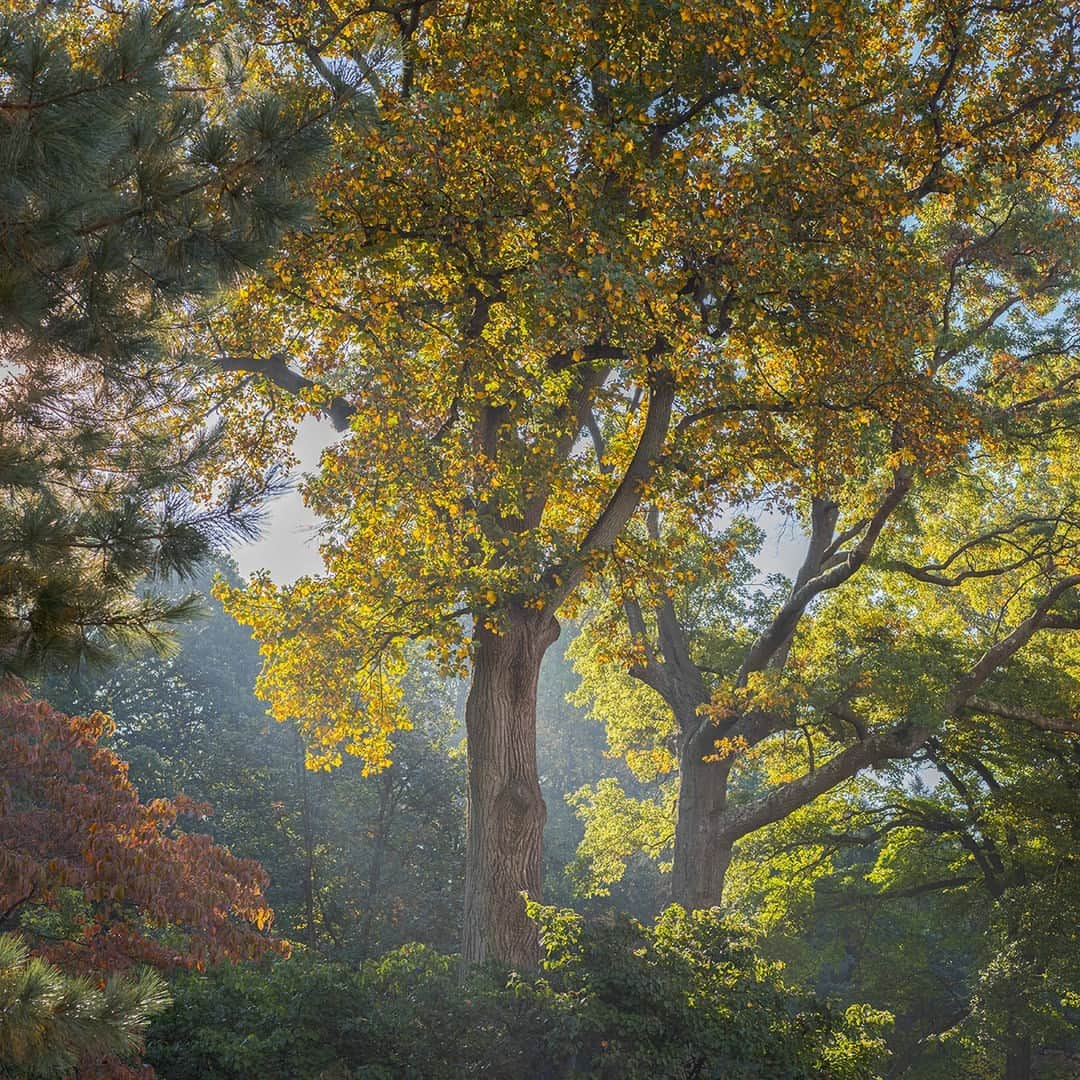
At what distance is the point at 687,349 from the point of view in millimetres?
8031

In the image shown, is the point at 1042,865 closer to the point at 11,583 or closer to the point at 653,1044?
the point at 653,1044

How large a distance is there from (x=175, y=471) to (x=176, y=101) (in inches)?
66.3

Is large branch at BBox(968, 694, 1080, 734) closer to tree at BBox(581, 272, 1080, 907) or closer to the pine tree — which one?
tree at BBox(581, 272, 1080, 907)

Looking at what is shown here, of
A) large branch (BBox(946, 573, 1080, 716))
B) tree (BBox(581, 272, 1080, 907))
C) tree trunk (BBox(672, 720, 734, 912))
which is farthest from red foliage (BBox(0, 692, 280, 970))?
large branch (BBox(946, 573, 1080, 716))

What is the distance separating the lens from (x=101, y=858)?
24.0 ft

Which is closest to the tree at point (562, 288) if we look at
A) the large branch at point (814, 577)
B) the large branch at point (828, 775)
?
the large branch at point (814, 577)

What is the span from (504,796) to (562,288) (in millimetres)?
4468

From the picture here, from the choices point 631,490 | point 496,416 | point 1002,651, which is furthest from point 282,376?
point 1002,651

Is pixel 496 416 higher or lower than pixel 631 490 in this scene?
higher

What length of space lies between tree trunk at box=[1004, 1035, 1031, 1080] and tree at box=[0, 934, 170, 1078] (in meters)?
14.7

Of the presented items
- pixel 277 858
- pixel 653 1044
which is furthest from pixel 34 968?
pixel 277 858

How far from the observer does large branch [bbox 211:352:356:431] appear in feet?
30.6

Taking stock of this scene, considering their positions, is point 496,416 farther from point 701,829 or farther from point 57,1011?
point 57,1011

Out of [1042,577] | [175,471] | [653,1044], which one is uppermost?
[1042,577]
